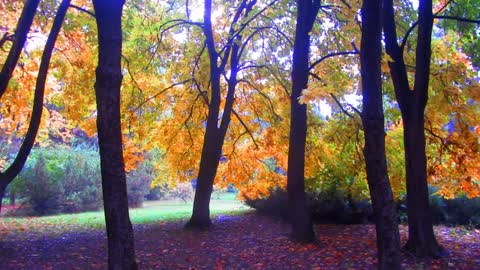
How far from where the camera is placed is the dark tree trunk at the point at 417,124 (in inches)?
324

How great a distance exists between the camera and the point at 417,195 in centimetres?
839

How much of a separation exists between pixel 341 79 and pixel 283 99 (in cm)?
357

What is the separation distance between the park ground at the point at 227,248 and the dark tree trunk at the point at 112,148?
187 cm

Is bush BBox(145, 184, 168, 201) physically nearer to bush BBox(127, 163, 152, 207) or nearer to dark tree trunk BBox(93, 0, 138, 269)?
bush BBox(127, 163, 152, 207)

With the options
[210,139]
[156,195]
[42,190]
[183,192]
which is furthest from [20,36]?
[156,195]

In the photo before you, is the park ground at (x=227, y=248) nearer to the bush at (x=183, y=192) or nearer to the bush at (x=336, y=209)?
the bush at (x=336, y=209)

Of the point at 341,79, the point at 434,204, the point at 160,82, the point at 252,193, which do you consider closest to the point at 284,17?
the point at 341,79

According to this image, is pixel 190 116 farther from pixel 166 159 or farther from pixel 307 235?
pixel 307 235

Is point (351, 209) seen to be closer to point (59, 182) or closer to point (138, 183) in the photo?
point (59, 182)

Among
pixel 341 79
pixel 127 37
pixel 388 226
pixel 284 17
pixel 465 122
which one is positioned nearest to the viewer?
pixel 388 226

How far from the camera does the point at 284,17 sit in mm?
12914

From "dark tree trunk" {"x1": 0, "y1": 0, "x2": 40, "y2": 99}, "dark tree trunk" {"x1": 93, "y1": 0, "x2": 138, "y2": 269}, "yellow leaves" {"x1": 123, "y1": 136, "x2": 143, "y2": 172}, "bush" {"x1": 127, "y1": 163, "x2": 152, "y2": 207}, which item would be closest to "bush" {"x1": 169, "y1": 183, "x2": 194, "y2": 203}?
"bush" {"x1": 127, "y1": 163, "x2": 152, "y2": 207}

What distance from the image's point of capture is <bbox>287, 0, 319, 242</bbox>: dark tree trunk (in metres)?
9.62

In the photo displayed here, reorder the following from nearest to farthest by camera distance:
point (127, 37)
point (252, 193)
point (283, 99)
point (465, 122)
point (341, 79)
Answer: point (465, 122)
point (341, 79)
point (127, 37)
point (283, 99)
point (252, 193)
